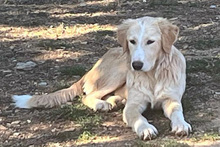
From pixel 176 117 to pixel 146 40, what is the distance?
777 mm

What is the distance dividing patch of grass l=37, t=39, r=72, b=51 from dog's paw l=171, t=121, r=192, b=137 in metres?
3.50

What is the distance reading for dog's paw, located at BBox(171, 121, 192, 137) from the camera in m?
4.18

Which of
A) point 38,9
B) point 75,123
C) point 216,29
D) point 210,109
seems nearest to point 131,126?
point 75,123

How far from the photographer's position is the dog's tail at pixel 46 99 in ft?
16.8

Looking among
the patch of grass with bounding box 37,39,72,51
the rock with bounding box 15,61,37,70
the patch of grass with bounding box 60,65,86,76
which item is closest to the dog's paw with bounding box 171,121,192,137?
the patch of grass with bounding box 60,65,86,76

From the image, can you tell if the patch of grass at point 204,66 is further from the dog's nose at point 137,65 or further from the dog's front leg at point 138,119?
the dog's nose at point 137,65

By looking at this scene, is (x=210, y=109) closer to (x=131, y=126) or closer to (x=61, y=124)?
(x=131, y=126)

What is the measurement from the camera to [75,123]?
471 cm

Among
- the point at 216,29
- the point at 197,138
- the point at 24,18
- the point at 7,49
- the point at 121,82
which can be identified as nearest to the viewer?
the point at 197,138

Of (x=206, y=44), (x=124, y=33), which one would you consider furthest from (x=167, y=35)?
(x=206, y=44)

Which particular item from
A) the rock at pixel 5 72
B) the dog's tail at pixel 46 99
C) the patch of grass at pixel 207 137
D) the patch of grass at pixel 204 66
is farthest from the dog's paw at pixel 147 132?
the rock at pixel 5 72

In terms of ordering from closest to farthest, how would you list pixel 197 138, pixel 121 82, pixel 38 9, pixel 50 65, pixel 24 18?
1. pixel 197 138
2. pixel 121 82
3. pixel 50 65
4. pixel 24 18
5. pixel 38 9

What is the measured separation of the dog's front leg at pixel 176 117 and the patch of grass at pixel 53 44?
3.06 m

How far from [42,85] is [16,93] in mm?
384
